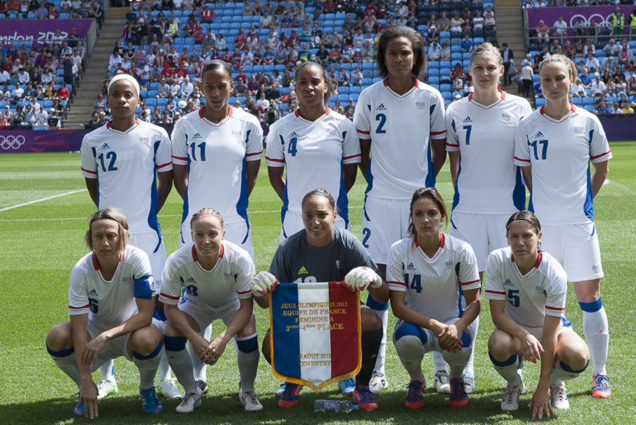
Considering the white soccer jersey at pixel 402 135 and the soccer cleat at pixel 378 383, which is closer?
the soccer cleat at pixel 378 383

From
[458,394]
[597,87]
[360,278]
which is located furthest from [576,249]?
[597,87]

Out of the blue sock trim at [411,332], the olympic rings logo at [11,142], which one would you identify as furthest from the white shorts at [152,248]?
the olympic rings logo at [11,142]

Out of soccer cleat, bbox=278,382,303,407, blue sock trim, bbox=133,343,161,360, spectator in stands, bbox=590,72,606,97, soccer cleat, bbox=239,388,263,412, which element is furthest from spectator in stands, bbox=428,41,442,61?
blue sock trim, bbox=133,343,161,360

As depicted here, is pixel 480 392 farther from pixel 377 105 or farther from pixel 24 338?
pixel 24 338

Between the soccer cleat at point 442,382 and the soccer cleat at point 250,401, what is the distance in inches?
43.9

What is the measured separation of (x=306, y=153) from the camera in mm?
4246

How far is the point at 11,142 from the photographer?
2423 cm

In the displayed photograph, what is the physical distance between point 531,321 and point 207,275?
195cm

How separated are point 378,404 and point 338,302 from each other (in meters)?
0.66

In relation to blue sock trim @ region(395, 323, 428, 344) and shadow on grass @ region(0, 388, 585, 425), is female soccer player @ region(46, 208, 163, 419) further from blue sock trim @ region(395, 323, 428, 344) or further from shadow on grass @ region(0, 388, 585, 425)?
blue sock trim @ region(395, 323, 428, 344)

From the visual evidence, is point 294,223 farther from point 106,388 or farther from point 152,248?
point 106,388

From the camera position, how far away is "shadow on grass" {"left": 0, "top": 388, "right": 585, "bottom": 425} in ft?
11.4

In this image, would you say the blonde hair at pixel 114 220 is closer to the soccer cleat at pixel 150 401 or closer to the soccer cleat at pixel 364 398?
the soccer cleat at pixel 150 401

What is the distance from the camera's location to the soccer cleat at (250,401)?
364cm
